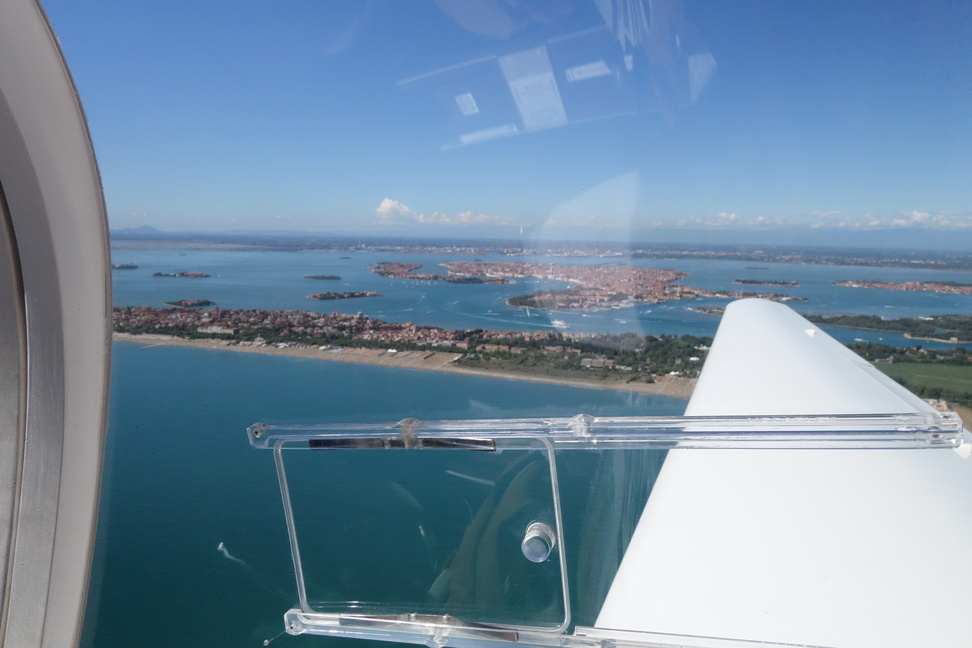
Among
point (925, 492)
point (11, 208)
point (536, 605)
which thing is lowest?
point (536, 605)

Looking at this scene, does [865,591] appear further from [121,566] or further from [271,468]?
[121,566]

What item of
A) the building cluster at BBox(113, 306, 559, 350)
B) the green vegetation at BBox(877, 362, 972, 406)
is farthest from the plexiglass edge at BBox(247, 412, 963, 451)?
the green vegetation at BBox(877, 362, 972, 406)

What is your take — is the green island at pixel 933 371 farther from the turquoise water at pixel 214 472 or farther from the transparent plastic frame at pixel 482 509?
the transparent plastic frame at pixel 482 509

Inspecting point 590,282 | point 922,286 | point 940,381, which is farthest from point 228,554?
point 922,286

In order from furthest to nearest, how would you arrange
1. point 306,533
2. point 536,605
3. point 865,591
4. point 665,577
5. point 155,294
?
point 155,294 < point 306,533 < point 536,605 < point 665,577 < point 865,591

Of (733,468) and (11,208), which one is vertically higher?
(11,208)

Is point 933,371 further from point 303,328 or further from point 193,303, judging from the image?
point 193,303

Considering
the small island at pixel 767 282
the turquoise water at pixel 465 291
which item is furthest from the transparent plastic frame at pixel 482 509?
the small island at pixel 767 282

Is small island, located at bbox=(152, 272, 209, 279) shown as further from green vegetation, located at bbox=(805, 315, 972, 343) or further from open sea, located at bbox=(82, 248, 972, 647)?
green vegetation, located at bbox=(805, 315, 972, 343)

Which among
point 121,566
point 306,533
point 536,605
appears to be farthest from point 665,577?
point 121,566
